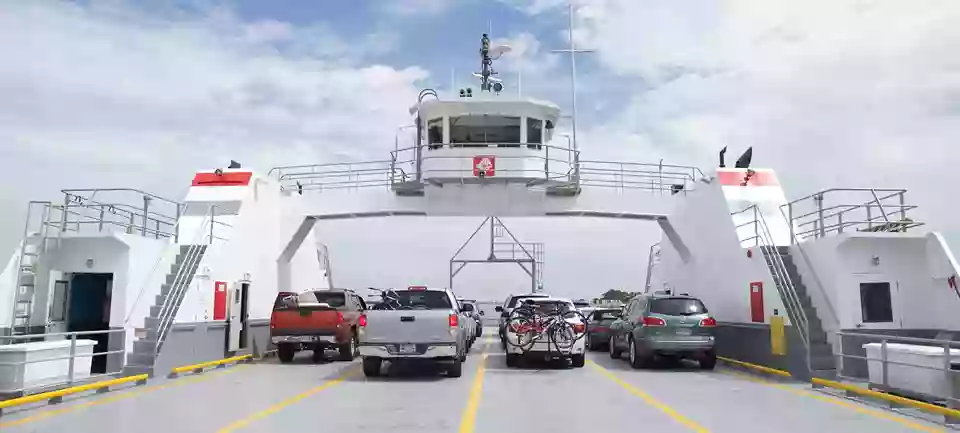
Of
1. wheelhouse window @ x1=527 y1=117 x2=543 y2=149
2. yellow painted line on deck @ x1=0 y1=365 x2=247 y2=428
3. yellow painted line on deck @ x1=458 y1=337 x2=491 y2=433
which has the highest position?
wheelhouse window @ x1=527 y1=117 x2=543 y2=149

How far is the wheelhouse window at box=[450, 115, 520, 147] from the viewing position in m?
20.7

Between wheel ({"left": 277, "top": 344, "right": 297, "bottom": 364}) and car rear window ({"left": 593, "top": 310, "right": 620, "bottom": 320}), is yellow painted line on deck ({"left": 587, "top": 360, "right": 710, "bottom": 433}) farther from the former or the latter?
wheel ({"left": 277, "top": 344, "right": 297, "bottom": 364})

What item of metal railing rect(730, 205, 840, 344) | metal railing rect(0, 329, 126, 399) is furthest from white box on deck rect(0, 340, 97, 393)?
metal railing rect(730, 205, 840, 344)

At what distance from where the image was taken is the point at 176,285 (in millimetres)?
13992

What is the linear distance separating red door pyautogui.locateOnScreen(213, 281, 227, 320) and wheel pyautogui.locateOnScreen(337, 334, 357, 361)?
8.50ft

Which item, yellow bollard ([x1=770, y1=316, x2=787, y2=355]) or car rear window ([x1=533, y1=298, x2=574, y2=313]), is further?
car rear window ([x1=533, y1=298, x2=574, y2=313])

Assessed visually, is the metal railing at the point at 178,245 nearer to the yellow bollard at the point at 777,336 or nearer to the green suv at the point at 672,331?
the green suv at the point at 672,331

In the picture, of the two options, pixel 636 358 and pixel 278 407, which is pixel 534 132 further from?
pixel 278 407

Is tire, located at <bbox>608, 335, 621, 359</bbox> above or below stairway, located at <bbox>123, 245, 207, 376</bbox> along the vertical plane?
below

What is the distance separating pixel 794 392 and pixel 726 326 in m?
5.40

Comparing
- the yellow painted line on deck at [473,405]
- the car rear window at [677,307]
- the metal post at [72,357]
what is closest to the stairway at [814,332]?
the car rear window at [677,307]

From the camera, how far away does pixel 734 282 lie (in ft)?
52.9

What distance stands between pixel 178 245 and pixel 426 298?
548 centimetres

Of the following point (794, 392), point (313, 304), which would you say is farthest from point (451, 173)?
Answer: point (794, 392)
